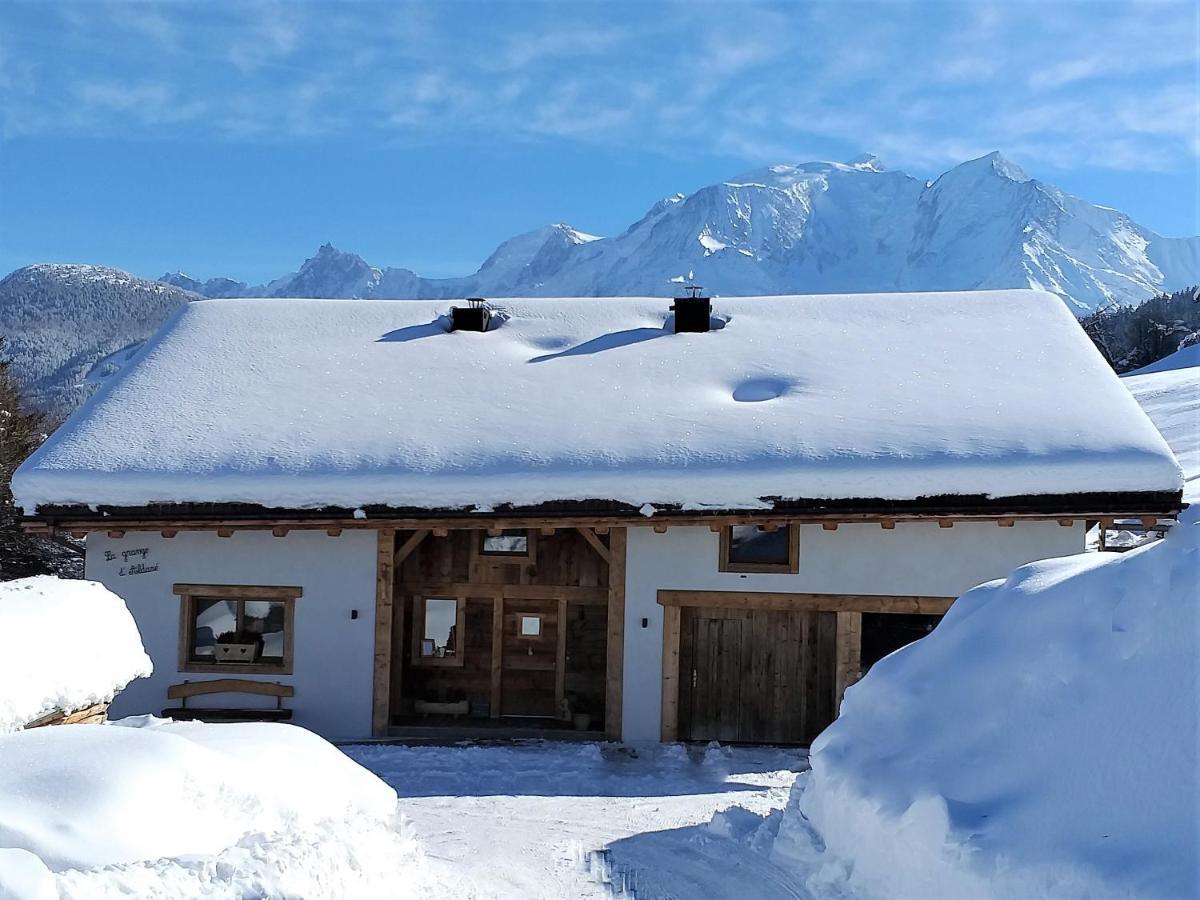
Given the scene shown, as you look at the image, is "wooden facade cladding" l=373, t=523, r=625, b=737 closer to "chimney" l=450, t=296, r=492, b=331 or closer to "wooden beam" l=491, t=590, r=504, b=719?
"wooden beam" l=491, t=590, r=504, b=719

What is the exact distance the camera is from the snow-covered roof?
11.1 meters

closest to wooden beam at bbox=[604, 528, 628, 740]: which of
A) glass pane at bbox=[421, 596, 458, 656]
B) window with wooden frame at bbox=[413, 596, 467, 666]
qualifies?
window with wooden frame at bbox=[413, 596, 467, 666]

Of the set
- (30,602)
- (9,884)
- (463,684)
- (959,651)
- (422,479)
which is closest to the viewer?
(9,884)

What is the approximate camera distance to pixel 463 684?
13055mm

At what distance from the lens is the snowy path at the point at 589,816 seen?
6984 millimetres

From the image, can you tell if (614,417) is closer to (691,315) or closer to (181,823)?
(691,315)

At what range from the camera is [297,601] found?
39.4 feet

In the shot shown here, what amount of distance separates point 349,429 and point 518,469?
7.45 feet

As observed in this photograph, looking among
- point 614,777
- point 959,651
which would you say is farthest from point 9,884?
point 614,777

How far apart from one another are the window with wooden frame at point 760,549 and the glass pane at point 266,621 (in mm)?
5254

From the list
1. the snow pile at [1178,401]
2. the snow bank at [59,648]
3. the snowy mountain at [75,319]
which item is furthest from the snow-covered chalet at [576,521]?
the snowy mountain at [75,319]

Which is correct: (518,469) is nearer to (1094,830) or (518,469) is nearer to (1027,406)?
(1027,406)

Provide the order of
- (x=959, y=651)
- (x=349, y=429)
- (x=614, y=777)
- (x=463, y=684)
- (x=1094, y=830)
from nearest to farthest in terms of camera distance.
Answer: (x=1094, y=830) → (x=959, y=651) → (x=614, y=777) → (x=349, y=429) → (x=463, y=684)

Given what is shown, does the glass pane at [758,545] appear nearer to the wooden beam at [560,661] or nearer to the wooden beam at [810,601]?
the wooden beam at [810,601]
